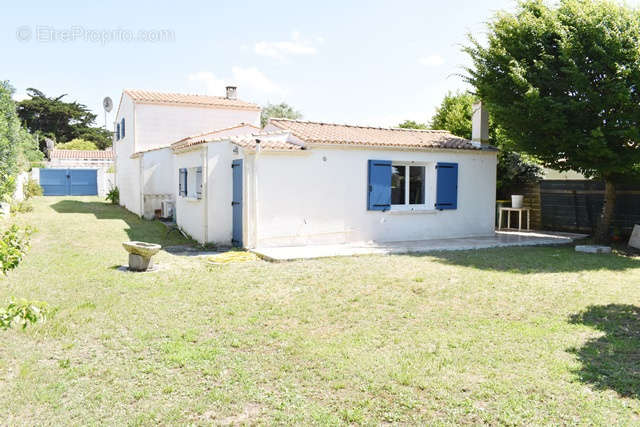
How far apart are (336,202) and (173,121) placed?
14092mm

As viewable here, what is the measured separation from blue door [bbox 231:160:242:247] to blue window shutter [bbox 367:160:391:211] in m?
3.54

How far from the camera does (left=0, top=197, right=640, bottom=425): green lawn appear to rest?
417 centimetres

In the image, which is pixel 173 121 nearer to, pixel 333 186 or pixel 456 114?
pixel 456 114

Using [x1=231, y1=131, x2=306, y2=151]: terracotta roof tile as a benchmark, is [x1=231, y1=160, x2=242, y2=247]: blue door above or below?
below

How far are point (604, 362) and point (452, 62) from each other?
36.5 ft

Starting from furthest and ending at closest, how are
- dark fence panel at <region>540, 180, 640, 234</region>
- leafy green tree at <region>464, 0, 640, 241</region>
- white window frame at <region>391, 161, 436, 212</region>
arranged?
1. dark fence panel at <region>540, 180, 640, 234</region>
2. white window frame at <region>391, 161, 436, 212</region>
3. leafy green tree at <region>464, 0, 640, 241</region>

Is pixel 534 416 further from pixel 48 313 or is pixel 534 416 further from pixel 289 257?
pixel 289 257

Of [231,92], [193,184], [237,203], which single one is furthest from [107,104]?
[237,203]

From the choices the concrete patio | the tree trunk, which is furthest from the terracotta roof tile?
the tree trunk

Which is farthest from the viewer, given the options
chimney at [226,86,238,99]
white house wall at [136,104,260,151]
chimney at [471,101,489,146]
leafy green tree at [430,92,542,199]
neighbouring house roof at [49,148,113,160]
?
neighbouring house roof at [49,148,113,160]

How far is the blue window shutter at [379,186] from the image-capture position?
1342 centimetres

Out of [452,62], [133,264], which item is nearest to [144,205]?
[133,264]

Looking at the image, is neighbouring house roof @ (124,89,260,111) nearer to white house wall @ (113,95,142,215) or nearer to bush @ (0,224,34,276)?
white house wall @ (113,95,142,215)

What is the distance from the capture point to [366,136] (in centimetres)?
1432
